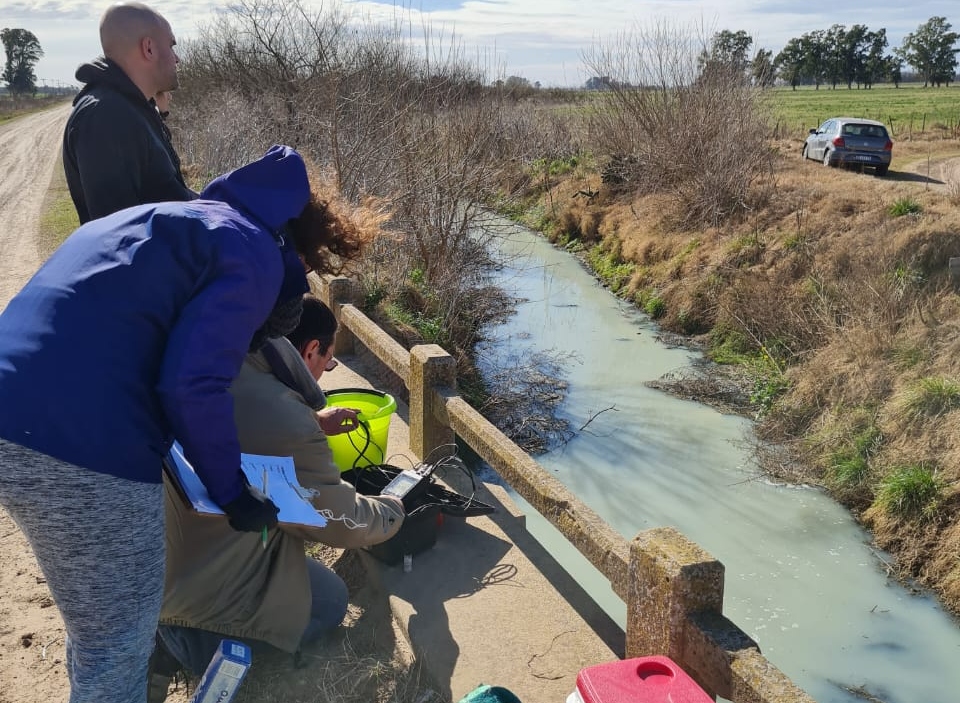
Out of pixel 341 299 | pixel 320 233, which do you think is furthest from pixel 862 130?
pixel 320 233

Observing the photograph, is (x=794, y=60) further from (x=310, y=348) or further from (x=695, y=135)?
(x=310, y=348)

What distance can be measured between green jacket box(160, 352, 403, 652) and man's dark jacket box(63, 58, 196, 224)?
1000 millimetres

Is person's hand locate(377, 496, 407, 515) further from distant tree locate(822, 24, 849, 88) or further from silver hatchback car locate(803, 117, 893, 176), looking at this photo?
distant tree locate(822, 24, 849, 88)

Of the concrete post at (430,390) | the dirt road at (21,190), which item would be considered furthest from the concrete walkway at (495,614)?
the dirt road at (21,190)

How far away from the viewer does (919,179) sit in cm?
1997

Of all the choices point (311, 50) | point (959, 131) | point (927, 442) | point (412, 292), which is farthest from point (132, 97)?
point (959, 131)

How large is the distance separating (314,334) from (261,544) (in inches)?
32.6

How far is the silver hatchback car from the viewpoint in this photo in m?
20.6

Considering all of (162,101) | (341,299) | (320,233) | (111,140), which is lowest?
(341,299)

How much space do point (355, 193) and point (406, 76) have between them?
2.55 m

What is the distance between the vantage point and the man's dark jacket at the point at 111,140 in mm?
3240

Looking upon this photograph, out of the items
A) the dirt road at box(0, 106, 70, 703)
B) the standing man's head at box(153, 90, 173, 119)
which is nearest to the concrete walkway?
the dirt road at box(0, 106, 70, 703)

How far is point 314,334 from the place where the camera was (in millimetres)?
3188

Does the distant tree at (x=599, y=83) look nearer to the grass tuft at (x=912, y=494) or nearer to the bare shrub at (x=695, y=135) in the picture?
the bare shrub at (x=695, y=135)
